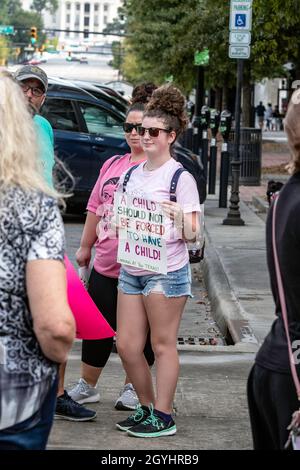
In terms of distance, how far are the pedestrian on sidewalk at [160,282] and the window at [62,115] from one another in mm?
11398

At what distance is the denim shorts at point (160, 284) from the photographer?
5.83 meters

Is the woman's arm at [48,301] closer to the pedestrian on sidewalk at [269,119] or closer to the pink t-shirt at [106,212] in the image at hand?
the pink t-shirt at [106,212]

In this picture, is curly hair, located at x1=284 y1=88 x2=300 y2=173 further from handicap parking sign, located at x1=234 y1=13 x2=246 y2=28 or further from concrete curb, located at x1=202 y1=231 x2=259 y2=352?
handicap parking sign, located at x1=234 y1=13 x2=246 y2=28

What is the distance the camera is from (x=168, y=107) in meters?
6.01

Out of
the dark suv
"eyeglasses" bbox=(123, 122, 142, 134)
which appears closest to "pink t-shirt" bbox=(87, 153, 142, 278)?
"eyeglasses" bbox=(123, 122, 142, 134)

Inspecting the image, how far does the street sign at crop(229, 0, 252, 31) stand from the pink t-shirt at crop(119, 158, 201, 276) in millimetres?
11258

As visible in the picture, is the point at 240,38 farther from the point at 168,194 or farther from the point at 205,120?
the point at 168,194

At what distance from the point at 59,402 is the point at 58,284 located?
133 inches

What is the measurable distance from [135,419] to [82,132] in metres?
11.5

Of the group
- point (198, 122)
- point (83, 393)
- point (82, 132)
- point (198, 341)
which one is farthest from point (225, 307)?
point (198, 122)

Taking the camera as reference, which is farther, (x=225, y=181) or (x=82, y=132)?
(x=225, y=181)

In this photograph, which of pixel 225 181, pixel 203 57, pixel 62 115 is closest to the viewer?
pixel 62 115

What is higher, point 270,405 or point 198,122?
point 270,405
